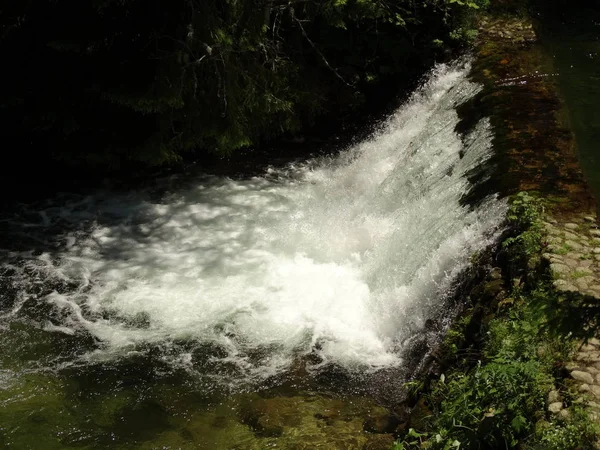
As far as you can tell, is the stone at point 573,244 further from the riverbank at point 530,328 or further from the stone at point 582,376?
the stone at point 582,376

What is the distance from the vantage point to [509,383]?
3908 mm

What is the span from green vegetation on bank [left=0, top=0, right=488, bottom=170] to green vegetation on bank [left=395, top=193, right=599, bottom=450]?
4509 millimetres

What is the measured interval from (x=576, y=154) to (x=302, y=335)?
3.96 meters

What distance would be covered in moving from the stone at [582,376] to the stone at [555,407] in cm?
26

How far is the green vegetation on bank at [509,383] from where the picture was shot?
364cm

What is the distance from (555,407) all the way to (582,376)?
1.13 ft

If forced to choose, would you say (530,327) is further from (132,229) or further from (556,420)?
(132,229)

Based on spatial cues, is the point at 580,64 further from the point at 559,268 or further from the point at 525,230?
Answer: the point at 559,268

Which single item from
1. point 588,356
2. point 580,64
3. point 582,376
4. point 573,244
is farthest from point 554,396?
point 580,64

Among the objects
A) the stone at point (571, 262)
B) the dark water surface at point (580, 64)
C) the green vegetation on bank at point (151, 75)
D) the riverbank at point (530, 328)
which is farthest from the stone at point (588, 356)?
the green vegetation on bank at point (151, 75)

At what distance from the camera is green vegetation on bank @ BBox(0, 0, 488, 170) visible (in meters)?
7.48

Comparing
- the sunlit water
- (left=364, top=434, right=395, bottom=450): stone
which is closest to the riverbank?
(left=364, top=434, right=395, bottom=450): stone

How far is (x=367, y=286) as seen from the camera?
22.2 feet

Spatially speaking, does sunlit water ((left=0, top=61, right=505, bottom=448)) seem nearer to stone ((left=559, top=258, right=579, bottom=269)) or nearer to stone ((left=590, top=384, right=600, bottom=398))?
stone ((left=559, top=258, right=579, bottom=269))
